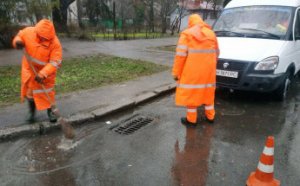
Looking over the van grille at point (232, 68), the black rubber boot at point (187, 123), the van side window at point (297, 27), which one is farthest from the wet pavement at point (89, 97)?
the van side window at point (297, 27)

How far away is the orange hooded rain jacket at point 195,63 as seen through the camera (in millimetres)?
4730

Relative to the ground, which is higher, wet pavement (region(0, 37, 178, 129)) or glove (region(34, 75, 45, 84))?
glove (region(34, 75, 45, 84))

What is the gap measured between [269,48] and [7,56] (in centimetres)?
822

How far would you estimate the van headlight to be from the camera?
5.87 m

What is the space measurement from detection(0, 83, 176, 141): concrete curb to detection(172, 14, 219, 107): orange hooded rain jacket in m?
1.32

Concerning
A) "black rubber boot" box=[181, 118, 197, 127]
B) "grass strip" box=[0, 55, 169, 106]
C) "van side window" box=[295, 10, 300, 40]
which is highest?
"van side window" box=[295, 10, 300, 40]

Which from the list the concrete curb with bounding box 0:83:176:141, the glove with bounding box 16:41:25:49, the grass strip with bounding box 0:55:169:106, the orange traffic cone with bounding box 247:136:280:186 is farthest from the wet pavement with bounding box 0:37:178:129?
the orange traffic cone with bounding box 247:136:280:186

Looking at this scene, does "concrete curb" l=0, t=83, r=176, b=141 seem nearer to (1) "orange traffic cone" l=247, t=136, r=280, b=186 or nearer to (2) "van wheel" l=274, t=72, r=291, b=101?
(2) "van wheel" l=274, t=72, r=291, b=101

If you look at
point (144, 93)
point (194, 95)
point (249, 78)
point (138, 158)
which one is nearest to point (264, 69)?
point (249, 78)

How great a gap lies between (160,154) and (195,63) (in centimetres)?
153

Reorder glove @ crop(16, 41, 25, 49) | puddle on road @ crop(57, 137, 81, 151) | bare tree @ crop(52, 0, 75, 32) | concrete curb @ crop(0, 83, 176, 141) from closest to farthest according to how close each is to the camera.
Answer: puddle on road @ crop(57, 137, 81, 151) < glove @ crop(16, 41, 25, 49) < concrete curb @ crop(0, 83, 176, 141) < bare tree @ crop(52, 0, 75, 32)

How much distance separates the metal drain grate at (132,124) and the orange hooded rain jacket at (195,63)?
0.75 meters

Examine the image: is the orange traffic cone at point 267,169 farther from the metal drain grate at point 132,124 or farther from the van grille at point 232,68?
the van grille at point 232,68

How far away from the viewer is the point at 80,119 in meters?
5.09
